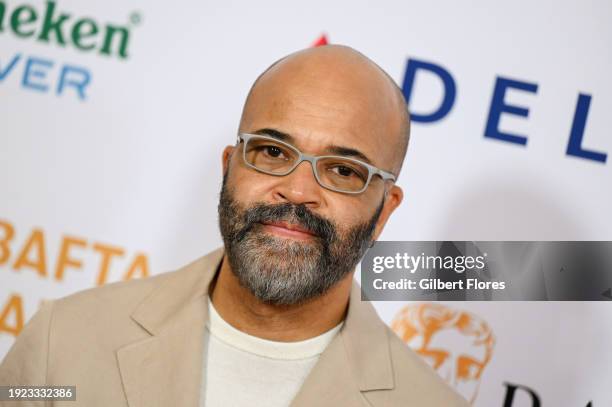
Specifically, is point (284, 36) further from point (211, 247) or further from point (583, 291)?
point (583, 291)

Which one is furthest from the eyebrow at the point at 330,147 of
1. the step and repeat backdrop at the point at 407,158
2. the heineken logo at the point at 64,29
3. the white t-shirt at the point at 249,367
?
the heineken logo at the point at 64,29

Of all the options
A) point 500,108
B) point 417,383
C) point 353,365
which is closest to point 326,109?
point 353,365

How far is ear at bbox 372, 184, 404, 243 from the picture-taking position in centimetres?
187

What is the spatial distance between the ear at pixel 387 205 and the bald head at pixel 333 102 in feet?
0.21

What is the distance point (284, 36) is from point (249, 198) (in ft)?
3.17

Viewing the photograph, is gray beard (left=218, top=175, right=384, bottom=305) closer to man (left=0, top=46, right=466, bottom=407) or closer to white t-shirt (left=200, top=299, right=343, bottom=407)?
man (left=0, top=46, right=466, bottom=407)

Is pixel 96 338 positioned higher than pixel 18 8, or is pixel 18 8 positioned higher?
pixel 18 8

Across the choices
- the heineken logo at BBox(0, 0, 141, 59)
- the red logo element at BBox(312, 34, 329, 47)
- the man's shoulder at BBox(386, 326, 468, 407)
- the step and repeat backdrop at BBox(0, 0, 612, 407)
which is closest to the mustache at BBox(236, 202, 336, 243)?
the man's shoulder at BBox(386, 326, 468, 407)

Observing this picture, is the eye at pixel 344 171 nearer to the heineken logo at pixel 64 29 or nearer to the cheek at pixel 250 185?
the cheek at pixel 250 185

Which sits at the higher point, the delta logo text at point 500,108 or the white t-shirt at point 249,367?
the delta logo text at point 500,108

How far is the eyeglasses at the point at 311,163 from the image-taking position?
165cm

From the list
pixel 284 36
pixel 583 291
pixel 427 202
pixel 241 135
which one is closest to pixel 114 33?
pixel 284 36

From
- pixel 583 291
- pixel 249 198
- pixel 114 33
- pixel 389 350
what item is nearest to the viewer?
pixel 249 198

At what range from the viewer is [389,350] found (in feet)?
6.29
